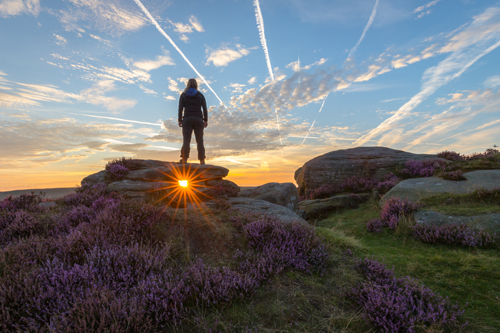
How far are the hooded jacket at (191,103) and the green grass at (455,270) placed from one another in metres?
8.95

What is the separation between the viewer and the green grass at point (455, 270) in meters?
3.36

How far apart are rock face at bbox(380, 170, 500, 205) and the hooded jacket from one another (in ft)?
30.1

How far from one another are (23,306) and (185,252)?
2.16 m

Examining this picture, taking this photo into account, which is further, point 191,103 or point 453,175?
point 191,103

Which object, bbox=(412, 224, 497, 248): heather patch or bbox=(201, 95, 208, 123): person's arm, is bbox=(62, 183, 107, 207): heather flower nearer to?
bbox=(201, 95, 208, 123): person's arm

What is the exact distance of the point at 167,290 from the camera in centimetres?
303

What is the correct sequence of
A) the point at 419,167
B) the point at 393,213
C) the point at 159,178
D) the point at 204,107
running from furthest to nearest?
the point at 419,167 < the point at 204,107 < the point at 159,178 < the point at 393,213

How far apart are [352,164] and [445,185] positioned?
219 inches

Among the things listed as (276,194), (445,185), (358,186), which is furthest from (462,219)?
(358,186)

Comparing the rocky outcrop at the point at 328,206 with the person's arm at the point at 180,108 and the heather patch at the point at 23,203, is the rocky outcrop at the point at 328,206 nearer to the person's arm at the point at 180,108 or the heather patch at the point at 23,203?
the person's arm at the point at 180,108

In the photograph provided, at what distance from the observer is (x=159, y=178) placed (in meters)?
9.88

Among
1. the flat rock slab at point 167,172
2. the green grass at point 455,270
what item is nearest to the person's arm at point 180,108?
the flat rock slab at point 167,172

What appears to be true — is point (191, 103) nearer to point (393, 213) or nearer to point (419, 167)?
point (393, 213)

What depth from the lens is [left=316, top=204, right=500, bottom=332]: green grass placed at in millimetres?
3364
